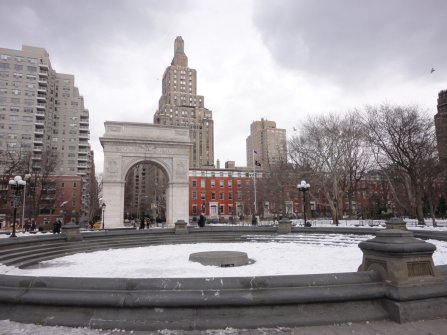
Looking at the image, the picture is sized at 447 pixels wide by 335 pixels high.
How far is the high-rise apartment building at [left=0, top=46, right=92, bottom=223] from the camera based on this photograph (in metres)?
72.1

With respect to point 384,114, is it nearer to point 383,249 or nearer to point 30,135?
point 383,249

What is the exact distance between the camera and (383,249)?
4898mm

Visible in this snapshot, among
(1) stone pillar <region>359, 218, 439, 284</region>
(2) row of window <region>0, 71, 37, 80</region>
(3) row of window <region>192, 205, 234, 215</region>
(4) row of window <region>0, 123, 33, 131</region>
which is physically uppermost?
(2) row of window <region>0, 71, 37, 80</region>

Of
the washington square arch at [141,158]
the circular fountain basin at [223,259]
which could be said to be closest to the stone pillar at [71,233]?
the circular fountain basin at [223,259]

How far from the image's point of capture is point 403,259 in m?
4.71

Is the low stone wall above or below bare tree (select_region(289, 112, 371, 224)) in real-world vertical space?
below

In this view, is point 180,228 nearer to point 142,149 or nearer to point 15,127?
point 142,149

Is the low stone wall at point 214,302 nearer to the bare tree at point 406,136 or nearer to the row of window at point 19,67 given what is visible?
the bare tree at point 406,136

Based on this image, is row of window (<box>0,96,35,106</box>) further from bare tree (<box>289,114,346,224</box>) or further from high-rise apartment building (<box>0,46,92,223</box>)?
bare tree (<box>289,114,346,224</box>)

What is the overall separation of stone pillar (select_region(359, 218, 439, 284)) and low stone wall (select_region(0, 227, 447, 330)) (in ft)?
0.44

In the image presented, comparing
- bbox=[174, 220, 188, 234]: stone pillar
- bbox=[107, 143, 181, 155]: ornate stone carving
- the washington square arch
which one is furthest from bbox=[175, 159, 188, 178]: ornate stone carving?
bbox=[174, 220, 188, 234]: stone pillar

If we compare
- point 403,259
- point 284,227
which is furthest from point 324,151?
point 403,259

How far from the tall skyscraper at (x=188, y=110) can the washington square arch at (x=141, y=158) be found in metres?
76.3

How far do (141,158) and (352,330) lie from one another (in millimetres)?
32273
